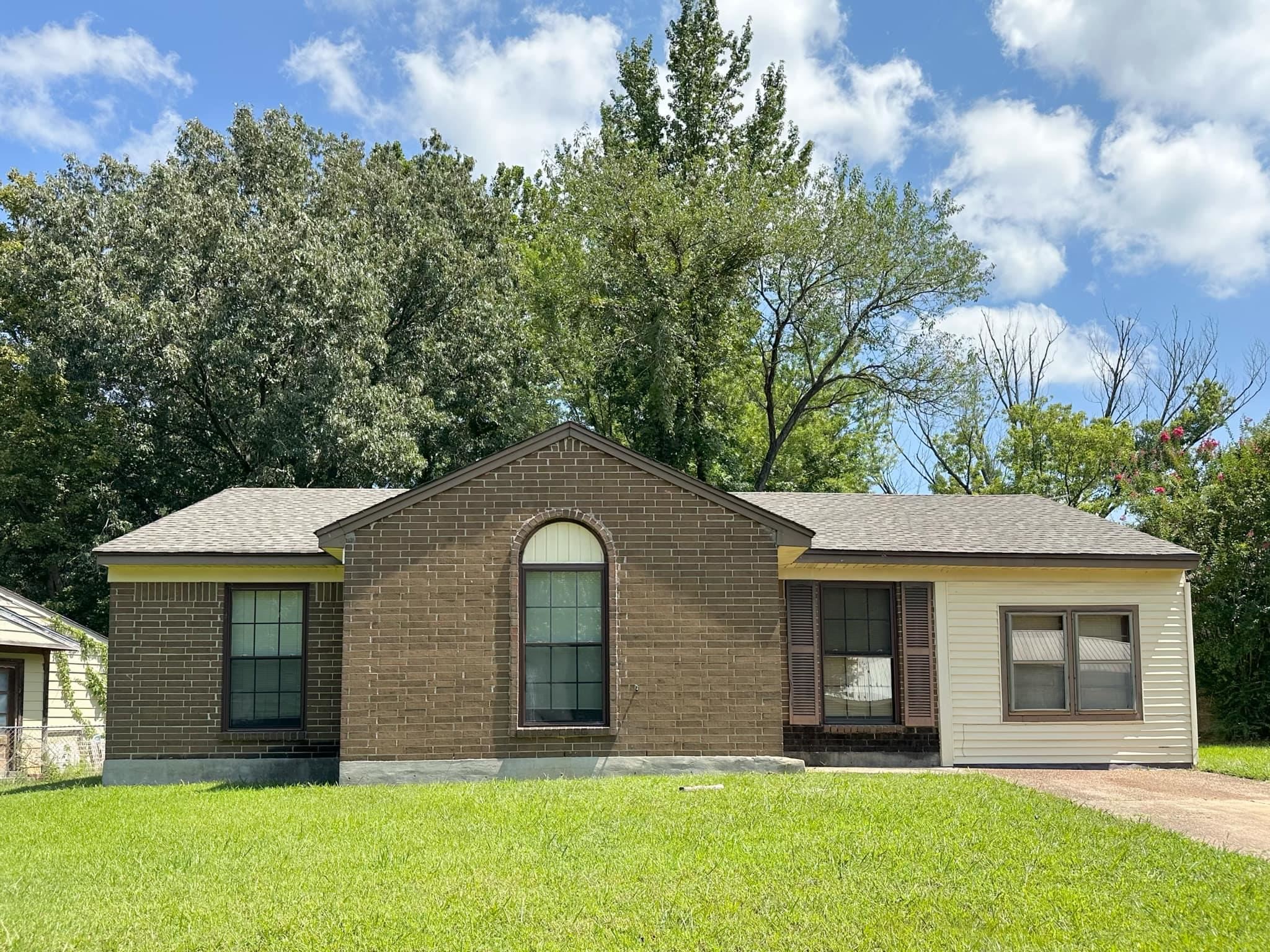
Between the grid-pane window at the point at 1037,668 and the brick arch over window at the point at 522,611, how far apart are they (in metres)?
5.36

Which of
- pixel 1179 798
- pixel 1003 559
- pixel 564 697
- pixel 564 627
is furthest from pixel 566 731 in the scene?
pixel 1179 798

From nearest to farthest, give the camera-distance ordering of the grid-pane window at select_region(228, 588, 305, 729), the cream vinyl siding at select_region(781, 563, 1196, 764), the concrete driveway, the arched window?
the concrete driveway → the arched window → the grid-pane window at select_region(228, 588, 305, 729) → the cream vinyl siding at select_region(781, 563, 1196, 764)

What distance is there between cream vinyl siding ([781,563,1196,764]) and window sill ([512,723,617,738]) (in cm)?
332

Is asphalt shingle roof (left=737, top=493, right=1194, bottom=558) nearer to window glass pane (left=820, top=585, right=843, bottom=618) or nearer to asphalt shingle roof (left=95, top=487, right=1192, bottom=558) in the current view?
asphalt shingle roof (left=95, top=487, right=1192, bottom=558)

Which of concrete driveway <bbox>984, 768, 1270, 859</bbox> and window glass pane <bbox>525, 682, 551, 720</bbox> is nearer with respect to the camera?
concrete driveway <bbox>984, 768, 1270, 859</bbox>

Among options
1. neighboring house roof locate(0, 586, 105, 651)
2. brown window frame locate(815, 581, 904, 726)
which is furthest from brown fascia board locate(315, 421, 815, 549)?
neighboring house roof locate(0, 586, 105, 651)

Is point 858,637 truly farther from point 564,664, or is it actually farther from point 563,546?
point 563,546

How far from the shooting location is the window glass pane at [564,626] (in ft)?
46.3

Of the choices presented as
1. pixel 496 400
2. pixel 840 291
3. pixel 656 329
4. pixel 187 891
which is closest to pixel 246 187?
pixel 496 400

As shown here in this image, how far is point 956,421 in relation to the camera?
121ft

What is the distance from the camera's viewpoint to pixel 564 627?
46.3 feet

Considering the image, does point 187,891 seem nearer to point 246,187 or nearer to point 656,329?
point 656,329

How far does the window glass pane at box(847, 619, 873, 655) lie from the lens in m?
15.8

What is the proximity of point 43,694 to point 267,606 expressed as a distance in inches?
306
